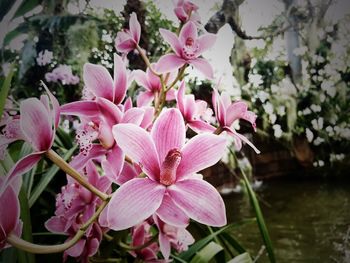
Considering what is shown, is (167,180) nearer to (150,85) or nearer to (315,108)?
(150,85)

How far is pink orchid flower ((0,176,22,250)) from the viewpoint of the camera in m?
0.40

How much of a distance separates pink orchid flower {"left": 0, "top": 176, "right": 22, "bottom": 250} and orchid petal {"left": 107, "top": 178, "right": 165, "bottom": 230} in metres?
0.11

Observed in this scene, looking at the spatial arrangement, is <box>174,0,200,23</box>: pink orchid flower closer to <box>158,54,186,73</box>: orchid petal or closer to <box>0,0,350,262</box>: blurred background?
<box>158,54,186,73</box>: orchid petal

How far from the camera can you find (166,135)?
1.41ft

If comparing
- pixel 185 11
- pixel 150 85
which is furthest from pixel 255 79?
pixel 150 85

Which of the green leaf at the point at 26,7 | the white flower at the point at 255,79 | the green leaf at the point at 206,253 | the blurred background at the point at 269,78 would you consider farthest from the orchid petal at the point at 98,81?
the white flower at the point at 255,79

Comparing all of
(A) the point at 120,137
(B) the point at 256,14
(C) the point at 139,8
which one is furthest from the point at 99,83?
(B) the point at 256,14

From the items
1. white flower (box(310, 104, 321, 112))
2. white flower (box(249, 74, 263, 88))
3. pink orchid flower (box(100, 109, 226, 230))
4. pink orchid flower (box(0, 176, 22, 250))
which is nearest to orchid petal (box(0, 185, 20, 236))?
pink orchid flower (box(0, 176, 22, 250))

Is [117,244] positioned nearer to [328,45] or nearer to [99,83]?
[99,83]

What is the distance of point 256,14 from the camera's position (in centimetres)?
120

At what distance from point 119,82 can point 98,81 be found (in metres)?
0.03

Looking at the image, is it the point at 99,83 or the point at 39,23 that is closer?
the point at 99,83

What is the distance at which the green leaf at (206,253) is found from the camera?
0.68 metres

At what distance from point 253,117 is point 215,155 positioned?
0.18m
